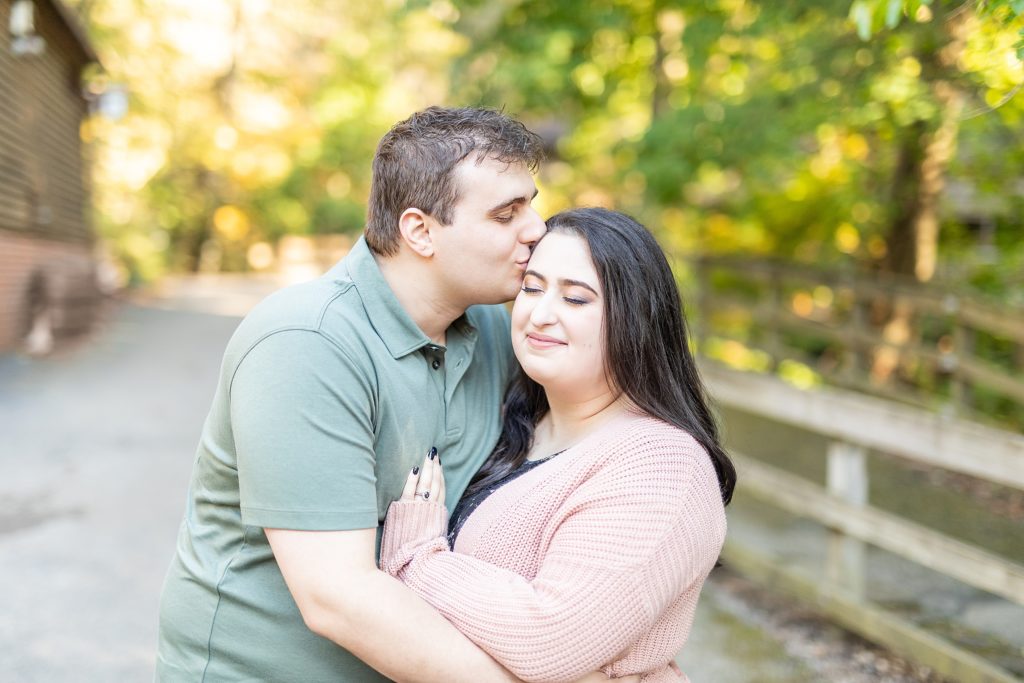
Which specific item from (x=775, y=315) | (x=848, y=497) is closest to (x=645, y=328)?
(x=848, y=497)

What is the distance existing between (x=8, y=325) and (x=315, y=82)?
19.9 m

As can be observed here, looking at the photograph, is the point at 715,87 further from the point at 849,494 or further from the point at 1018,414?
the point at 849,494

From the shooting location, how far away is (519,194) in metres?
2.16

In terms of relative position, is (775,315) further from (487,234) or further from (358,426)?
(358,426)

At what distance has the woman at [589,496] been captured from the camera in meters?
1.80

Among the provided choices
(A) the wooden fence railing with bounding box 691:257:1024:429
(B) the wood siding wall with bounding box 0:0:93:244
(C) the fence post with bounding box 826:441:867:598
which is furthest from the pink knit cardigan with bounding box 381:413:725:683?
(B) the wood siding wall with bounding box 0:0:93:244

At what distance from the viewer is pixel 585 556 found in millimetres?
1818

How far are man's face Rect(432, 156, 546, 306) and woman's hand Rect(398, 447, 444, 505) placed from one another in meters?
0.38

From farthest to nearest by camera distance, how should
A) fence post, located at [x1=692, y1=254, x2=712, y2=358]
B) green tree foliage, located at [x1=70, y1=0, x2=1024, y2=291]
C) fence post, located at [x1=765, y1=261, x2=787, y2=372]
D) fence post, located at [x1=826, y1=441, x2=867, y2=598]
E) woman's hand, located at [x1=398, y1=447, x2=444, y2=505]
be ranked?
fence post, located at [x1=692, y1=254, x2=712, y2=358] → fence post, located at [x1=765, y1=261, x2=787, y2=372] → green tree foliage, located at [x1=70, y1=0, x2=1024, y2=291] → fence post, located at [x1=826, y1=441, x2=867, y2=598] → woman's hand, located at [x1=398, y1=447, x2=444, y2=505]

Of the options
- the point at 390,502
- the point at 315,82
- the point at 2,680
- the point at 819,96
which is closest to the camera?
the point at 390,502

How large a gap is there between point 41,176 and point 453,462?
13.5 m

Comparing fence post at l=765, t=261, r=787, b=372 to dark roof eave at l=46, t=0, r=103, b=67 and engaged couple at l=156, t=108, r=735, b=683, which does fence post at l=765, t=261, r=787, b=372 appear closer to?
engaged couple at l=156, t=108, r=735, b=683

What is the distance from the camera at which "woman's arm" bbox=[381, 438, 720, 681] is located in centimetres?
179

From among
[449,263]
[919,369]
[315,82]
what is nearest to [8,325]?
[919,369]
